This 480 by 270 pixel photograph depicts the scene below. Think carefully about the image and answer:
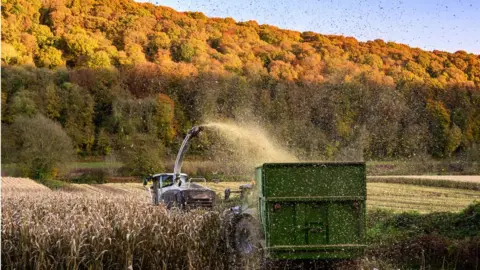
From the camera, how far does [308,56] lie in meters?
59.5

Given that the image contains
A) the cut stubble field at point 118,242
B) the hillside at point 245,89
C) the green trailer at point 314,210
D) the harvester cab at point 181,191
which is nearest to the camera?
the cut stubble field at point 118,242

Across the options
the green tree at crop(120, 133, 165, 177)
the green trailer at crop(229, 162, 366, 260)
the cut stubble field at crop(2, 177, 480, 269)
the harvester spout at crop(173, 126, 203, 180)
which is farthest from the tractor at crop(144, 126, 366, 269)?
the green tree at crop(120, 133, 165, 177)

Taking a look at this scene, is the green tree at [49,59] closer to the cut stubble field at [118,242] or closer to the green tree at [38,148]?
the green tree at [38,148]

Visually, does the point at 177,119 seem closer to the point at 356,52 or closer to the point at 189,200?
the point at 356,52

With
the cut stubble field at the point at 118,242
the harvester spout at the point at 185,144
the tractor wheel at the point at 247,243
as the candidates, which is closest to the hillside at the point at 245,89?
the harvester spout at the point at 185,144

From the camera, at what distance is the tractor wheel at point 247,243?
10.7 meters

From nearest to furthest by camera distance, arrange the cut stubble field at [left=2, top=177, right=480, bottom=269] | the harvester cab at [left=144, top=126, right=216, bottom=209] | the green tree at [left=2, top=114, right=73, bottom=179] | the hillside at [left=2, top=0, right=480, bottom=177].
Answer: the cut stubble field at [left=2, top=177, right=480, bottom=269], the harvester cab at [left=144, top=126, right=216, bottom=209], the green tree at [left=2, top=114, right=73, bottom=179], the hillside at [left=2, top=0, right=480, bottom=177]

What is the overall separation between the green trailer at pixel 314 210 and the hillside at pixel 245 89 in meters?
32.4

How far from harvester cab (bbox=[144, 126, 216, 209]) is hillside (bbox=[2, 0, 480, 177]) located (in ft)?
84.6

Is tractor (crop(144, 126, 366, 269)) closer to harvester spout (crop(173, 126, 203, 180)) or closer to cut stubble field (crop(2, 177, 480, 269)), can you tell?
cut stubble field (crop(2, 177, 480, 269))

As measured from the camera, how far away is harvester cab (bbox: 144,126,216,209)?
16031mm

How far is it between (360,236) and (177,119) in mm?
49735

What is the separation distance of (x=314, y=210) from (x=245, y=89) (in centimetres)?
5049

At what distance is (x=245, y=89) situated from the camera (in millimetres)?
60438
